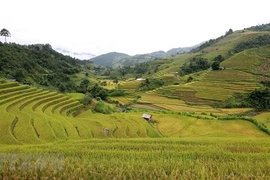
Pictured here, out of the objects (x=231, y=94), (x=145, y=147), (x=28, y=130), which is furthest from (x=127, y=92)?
(x=145, y=147)

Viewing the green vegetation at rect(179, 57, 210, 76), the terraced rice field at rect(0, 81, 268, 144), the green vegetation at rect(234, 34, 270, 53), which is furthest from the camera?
the green vegetation at rect(234, 34, 270, 53)

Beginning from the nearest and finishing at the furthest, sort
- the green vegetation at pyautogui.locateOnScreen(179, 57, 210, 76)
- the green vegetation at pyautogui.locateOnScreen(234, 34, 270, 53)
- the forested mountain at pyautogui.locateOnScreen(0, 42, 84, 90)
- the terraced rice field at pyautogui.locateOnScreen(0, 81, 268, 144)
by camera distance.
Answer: the terraced rice field at pyautogui.locateOnScreen(0, 81, 268, 144) → the forested mountain at pyautogui.locateOnScreen(0, 42, 84, 90) → the green vegetation at pyautogui.locateOnScreen(179, 57, 210, 76) → the green vegetation at pyautogui.locateOnScreen(234, 34, 270, 53)

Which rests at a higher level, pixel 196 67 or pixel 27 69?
pixel 27 69

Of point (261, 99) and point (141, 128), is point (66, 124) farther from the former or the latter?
point (261, 99)

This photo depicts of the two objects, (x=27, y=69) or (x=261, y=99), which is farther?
(x=27, y=69)

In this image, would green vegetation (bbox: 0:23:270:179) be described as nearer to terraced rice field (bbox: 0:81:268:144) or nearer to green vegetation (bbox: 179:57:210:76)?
terraced rice field (bbox: 0:81:268:144)

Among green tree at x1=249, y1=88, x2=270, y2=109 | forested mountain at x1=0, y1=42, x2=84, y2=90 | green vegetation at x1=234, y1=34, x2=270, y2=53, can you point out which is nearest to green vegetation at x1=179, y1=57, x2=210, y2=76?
green vegetation at x1=234, y1=34, x2=270, y2=53

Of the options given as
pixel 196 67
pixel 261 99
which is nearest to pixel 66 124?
pixel 261 99

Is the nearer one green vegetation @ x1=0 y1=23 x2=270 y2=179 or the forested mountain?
green vegetation @ x1=0 y1=23 x2=270 y2=179

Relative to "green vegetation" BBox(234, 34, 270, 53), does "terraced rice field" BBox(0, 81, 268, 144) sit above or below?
below

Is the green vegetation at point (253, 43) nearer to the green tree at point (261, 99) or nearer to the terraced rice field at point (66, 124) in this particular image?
the green tree at point (261, 99)

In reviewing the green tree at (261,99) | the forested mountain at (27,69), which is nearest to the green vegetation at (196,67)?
the forested mountain at (27,69)

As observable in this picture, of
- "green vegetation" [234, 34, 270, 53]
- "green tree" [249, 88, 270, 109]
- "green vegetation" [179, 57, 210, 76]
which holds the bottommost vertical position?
"green tree" [249, 88, 270, 109]

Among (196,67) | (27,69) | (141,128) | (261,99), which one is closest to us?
(141,128)
